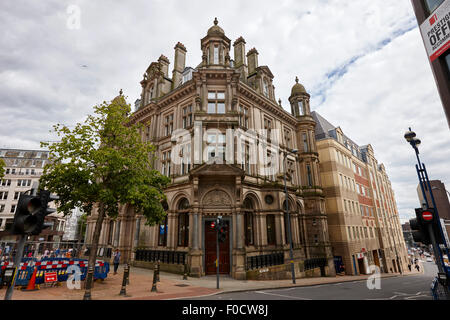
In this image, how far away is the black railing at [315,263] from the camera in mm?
24078

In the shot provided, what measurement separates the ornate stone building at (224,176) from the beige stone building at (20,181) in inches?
1763

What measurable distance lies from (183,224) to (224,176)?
6.06 meters

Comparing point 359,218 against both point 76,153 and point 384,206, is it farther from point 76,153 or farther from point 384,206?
point 76,153

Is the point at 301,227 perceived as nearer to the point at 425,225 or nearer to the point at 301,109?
the point at 301,109

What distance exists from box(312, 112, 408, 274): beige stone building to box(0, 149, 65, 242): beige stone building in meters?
60.5

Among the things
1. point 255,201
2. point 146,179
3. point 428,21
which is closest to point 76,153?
point 146,179

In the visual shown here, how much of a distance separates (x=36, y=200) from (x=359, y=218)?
4165cm

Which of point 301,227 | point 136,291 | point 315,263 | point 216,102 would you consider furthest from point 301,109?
point 136,291

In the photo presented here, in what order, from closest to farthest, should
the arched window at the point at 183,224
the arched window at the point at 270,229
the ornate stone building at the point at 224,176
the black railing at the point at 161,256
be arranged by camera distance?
the ornate stone building at the point at 224,176 < the black railing at the point at 161,256 < the arched window at the point at 183,224 < the arched window at the point at 270,229

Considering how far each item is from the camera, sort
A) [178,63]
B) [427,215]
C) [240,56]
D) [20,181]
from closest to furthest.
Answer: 1. [427,215]
2. [240,56]
3. [178,63]
4. [20,181]

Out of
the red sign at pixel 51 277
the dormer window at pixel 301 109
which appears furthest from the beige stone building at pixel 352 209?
the red sign at pixel 51 277

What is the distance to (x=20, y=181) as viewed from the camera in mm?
62625

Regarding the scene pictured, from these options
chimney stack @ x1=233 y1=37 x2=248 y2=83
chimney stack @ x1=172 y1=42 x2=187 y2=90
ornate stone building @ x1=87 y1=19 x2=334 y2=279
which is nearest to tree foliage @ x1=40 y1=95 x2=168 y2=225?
ornate stone building @ x1=87 y1=19 x2=334 y2=279

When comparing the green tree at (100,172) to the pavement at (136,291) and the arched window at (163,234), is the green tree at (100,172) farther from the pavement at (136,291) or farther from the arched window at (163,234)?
the arched window at (163,234)
